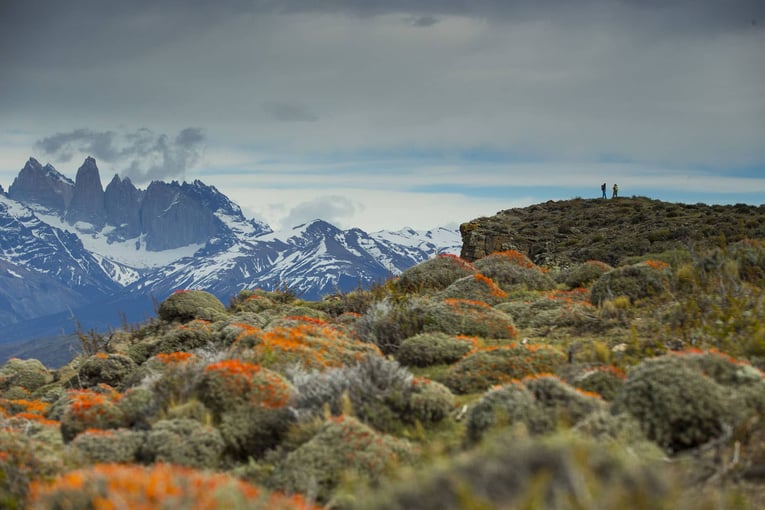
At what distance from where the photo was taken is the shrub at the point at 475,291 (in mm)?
17266

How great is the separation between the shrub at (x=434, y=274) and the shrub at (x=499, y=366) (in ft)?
33.7

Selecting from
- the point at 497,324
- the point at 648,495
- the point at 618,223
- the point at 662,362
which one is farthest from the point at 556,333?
the point at 618,223

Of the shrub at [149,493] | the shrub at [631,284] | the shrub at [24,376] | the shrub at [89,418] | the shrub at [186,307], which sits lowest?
the shrub at [24,376]

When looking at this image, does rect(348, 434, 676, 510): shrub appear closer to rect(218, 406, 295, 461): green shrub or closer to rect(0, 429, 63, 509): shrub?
rect(0, 429, 63, 509): shrub

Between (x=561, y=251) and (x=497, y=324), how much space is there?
72.4 feet

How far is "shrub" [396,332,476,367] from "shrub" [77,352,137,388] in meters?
8.58

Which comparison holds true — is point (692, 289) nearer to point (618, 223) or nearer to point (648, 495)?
point (648, 495)

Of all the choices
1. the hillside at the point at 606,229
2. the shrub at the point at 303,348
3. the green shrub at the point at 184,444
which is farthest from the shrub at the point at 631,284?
the hillside at the point at 606,229

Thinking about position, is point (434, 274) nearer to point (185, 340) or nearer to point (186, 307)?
point (185, 340)

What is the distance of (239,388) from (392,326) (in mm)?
5458

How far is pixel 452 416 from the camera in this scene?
8430 millimetres

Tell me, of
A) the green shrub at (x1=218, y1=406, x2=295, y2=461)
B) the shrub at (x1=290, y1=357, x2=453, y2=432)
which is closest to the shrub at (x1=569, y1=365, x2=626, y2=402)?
the shrub at (x1=290, y1=357, x2=453, y2=432)

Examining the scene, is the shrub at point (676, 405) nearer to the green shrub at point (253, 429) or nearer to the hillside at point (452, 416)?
the hillside at point (452, 416)

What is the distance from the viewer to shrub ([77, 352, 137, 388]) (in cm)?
A: 1678
